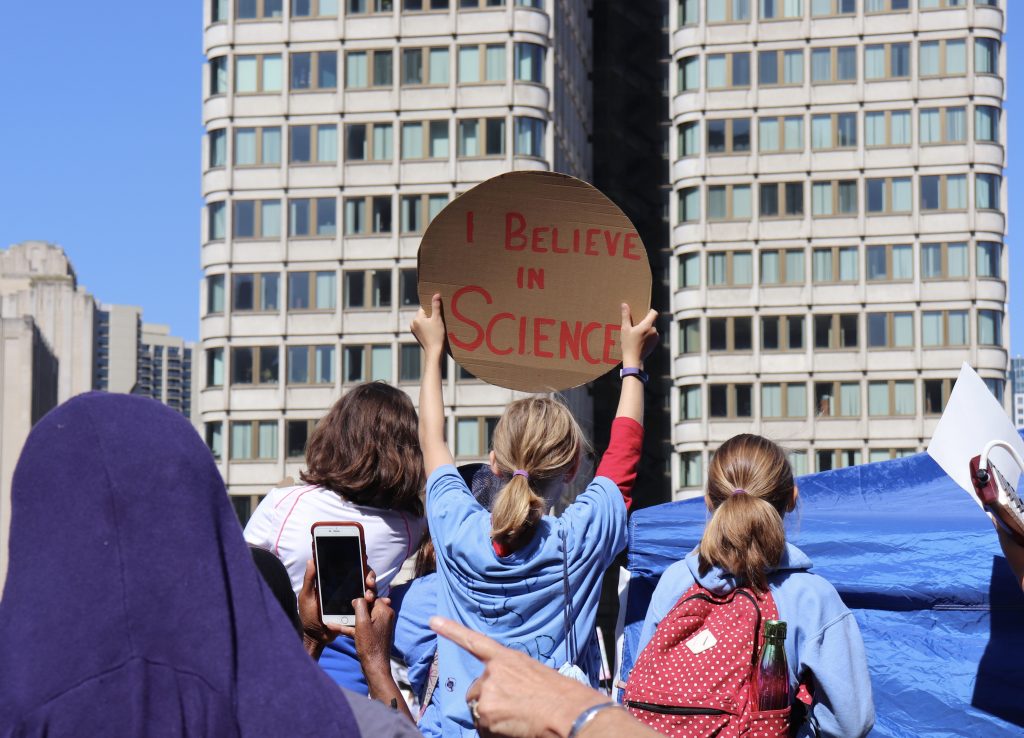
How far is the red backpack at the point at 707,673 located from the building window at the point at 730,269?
54.6 metres

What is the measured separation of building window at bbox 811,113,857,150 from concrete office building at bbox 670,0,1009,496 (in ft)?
0.18

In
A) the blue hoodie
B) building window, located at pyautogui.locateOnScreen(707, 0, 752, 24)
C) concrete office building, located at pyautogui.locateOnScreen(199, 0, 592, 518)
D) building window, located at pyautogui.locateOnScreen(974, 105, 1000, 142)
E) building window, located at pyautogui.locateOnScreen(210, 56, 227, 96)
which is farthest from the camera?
building window, located at pyautogui.locateOnScreen(707, 0, 752, 24)

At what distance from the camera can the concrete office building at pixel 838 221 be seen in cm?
5688

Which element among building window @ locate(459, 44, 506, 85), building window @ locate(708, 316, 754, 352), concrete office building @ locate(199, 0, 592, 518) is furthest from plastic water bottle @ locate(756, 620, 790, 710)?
building window @ locate(708, 316, 754, 352)

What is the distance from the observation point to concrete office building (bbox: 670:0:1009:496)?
187 ft

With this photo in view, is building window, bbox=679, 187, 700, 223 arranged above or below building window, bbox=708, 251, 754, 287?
above

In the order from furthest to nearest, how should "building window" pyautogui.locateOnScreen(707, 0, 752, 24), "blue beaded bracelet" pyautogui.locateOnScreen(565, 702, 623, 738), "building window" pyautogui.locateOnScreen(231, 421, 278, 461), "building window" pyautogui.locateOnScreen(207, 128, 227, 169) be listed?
"building window" pyautogui.locateOnScreen(707, 0, 752, 24) → "building window" pyautogui.locateOnScreen(207, 128, 227, 169) → "building window" pyautogui.locateOnScreen(231, 421, 278, 461) → "blue beaded bracelet" pyautogui.locateOnScreen(565, 702, 623, 738)

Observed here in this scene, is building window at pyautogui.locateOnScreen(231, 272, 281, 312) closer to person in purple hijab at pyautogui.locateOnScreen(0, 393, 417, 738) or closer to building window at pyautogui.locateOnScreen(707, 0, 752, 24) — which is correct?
building window at pyautogui.locateOnScreen(707, 0, 752, 24)

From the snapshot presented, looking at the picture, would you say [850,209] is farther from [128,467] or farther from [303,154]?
[128,467]

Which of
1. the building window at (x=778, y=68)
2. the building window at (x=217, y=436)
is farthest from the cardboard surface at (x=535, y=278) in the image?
the building window at (x=778, y=68)

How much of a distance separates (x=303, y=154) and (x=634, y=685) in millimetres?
54576

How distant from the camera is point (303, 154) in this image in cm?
5725

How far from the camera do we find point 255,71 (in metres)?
57.2

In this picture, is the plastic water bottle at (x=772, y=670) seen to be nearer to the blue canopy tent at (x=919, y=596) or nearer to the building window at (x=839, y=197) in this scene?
the blue canopy tent at (x=919, y=596)
